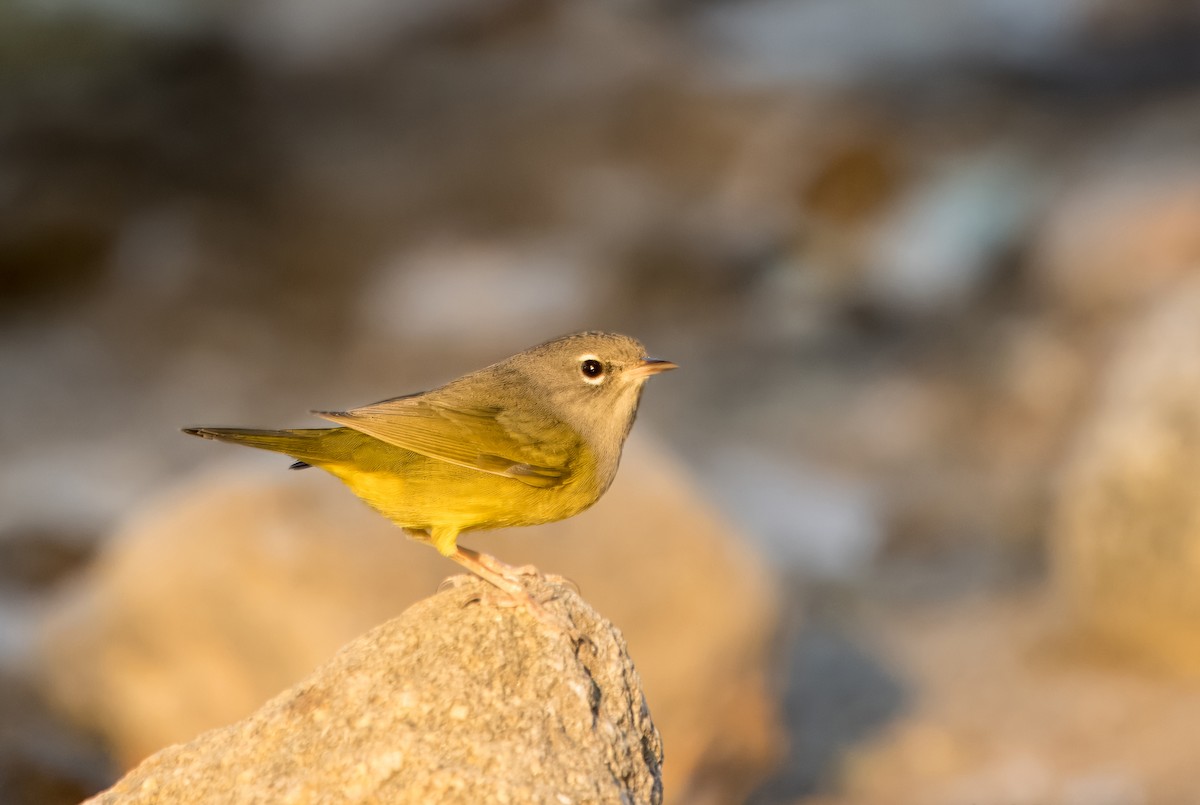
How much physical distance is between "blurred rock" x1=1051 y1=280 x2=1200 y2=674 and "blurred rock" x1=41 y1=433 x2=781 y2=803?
269cm

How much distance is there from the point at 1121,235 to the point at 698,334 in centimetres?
491

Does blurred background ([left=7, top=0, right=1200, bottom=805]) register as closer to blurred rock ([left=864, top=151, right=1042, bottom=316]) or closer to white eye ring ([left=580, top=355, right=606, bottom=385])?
blurred rock ([left=864, top=151, right=1042, bottom=316])

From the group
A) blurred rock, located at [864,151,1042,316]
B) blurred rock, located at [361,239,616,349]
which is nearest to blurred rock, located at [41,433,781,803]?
blurred rock, located at [361,239,616,349]

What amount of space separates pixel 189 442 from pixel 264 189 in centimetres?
539

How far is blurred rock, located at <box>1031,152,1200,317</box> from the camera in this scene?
16.5 meters

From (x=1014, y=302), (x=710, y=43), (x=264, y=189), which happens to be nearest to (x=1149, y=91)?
(x=1014, y=302)

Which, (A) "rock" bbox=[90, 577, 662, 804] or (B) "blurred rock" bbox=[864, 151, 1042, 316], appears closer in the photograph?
(A) "rock" bbox=[90, 577, 662, 804]

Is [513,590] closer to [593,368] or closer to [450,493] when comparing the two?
[450,493]

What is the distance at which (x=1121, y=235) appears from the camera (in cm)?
1708

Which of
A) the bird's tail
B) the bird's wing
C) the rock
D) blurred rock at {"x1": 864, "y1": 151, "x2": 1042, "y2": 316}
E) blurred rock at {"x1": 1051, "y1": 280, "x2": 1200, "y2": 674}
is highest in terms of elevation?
blurred rock at {"x1": 864, "y1": 151, "x2": 1042, "y2": 316}

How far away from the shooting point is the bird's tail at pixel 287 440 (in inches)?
183

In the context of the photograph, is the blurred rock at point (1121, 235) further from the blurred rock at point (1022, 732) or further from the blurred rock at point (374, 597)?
the blurred rock at point (374, 597)

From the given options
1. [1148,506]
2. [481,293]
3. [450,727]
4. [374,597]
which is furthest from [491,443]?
[481,293]

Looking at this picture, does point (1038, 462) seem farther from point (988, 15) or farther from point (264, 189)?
point (264, 189)
